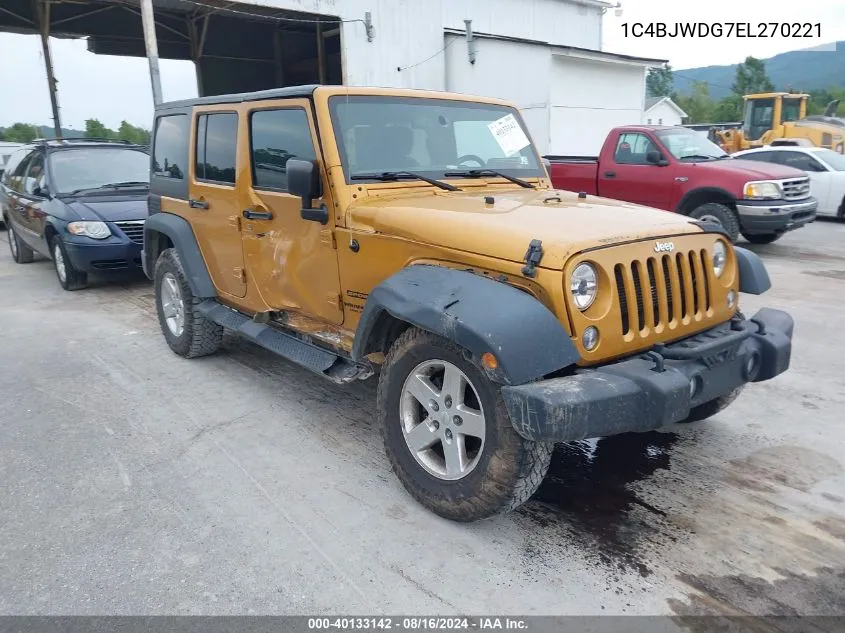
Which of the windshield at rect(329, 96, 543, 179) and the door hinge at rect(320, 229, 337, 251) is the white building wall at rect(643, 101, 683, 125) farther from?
the door hinge at rect(320, 229, 337, 251)

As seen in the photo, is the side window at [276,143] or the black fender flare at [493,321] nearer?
the black fender flare at [493,321]

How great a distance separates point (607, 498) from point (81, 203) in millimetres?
7463

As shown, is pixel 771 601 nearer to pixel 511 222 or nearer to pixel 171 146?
pixel 511 222

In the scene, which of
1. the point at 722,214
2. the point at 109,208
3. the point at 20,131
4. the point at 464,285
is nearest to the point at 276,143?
the point at 464,285

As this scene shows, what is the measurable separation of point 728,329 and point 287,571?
243 cm

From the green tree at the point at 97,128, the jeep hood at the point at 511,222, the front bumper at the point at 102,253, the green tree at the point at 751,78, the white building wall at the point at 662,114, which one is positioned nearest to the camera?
the jeep hood at the point at 511,222

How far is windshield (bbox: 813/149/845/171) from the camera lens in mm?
12766

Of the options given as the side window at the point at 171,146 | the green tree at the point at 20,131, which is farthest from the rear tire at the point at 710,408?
the green tree at the point at 20,131

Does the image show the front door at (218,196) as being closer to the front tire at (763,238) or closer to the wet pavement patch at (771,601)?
the wet pavement patch at (771,601)

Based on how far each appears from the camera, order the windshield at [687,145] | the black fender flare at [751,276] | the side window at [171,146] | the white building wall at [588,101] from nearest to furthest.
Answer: the black fender flare at [751,276], the side window at [171,146], the windshield at [687,145], the white building wall at [588,101]

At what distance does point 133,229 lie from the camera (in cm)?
802

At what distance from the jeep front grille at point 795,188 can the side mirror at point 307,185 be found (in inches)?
313

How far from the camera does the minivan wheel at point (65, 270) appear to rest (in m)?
8.09

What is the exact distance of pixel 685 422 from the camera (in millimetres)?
4094
